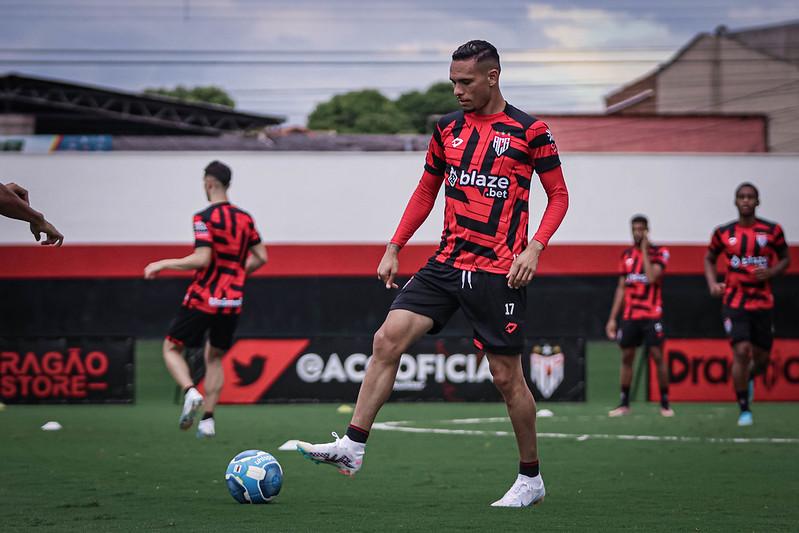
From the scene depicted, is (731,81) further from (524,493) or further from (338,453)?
(338,453)

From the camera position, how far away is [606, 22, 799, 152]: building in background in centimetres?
3347

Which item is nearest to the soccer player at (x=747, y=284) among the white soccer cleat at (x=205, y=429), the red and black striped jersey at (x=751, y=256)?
the red and black striped jersey at (x=751, y=256)

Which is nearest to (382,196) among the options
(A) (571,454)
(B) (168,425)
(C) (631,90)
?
(C) (631,90)

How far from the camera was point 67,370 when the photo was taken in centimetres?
1430

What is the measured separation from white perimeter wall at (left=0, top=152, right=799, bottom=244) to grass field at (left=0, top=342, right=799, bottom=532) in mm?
14941

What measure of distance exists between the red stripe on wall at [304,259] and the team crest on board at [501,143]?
20.3 meters

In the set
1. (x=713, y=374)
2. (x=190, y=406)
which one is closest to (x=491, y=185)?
(x=190, y=406)

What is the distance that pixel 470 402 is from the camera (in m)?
14.8

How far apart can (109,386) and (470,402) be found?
14.4ft

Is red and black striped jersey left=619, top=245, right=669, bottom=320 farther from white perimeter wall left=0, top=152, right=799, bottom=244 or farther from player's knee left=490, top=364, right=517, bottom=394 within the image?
white perimeter wall left=0, top=152, right=799, bottom=244

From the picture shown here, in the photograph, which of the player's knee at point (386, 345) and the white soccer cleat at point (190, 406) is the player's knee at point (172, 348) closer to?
the white soccer cleat at point (190, 406)

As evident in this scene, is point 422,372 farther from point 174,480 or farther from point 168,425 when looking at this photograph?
point 174,480

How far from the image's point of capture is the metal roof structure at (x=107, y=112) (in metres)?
31.9

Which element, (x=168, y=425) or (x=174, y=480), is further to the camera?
(x=168, y=425)
